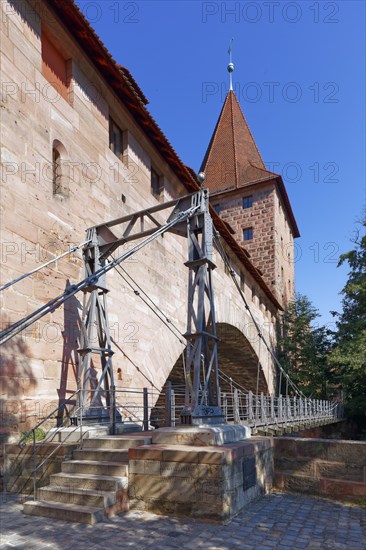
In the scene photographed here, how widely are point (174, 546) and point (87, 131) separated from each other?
23.9 ft

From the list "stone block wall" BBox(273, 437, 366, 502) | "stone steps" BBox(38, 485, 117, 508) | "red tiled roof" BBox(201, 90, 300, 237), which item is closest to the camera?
"stone steps" BBox(38, 485, 117, 508)

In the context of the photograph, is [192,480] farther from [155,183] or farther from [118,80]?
[155,183]

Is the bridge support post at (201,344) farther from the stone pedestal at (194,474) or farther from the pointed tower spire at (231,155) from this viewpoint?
the pointed tower spire at (231,155)

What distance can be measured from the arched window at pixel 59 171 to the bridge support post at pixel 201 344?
2.55 m

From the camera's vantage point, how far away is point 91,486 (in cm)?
479

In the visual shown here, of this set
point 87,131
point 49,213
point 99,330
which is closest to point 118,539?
point 99,330

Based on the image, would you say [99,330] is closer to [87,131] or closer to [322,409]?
[87,131]

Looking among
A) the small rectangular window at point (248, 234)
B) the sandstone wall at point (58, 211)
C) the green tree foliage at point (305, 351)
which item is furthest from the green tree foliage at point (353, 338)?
the sandstone wall at point (58, 211)

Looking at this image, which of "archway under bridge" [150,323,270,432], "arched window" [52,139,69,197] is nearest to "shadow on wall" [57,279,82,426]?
"arched window" [52,139,69,197]

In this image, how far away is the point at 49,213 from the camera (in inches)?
291

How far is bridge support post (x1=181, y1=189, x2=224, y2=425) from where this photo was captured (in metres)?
5.59

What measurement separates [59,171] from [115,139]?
258 centimetres

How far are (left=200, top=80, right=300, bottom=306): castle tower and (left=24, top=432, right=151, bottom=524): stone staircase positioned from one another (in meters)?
20.8

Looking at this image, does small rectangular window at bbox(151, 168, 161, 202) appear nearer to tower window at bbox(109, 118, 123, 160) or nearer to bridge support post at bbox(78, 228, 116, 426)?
tower window at bbox(109, 118, 123, 160)
